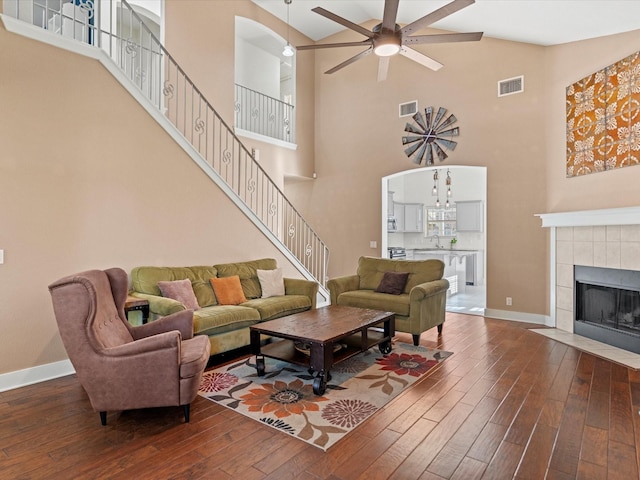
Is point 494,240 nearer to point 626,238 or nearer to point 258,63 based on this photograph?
point 626,238

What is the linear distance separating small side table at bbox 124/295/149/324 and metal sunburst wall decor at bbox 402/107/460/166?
506 cm

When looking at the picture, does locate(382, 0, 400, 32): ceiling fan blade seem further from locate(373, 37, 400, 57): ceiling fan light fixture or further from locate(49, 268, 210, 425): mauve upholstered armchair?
locate(49, 268, 210, 425): mauve upholstered armchair

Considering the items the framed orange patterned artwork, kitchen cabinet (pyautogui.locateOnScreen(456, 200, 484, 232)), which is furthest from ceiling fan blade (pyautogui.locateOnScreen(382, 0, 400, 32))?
kitchen cabinet (pyautogui.locateOnScreen(456, 200, 484, 232))

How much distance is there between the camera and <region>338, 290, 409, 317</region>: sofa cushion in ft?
15.3

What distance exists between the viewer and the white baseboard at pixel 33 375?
338cm

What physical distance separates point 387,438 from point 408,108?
5.97 metres

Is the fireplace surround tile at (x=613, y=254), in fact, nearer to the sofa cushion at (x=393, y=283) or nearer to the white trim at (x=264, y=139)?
the sofa cushion at (x=393, y=283)

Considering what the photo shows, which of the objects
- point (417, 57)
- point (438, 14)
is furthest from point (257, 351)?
Answer: point (417, 57)

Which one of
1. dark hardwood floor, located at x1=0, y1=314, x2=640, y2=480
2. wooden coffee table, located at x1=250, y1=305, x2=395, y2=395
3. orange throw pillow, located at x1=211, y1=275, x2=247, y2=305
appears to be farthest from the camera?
orange throw pillow, located at x1=211, y1=275, x2=247, y2=305

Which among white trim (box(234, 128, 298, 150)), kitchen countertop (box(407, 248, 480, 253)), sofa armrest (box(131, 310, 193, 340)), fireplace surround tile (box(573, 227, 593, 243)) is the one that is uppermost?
white trim (box(234, 128, 298, 150))

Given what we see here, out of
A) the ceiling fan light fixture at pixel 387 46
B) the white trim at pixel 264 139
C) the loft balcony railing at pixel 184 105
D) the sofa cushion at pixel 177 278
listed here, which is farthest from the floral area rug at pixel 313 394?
the white trim at pixel 264 139

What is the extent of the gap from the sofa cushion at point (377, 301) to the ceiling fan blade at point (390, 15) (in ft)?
9.73

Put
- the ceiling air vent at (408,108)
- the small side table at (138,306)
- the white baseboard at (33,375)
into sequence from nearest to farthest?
1. the white baseboard at (33,375)
2. the small side table at (138,306)
3. the ceiling air vent at (408,108)

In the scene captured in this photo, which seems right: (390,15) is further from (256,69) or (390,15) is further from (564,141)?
(256,69)
